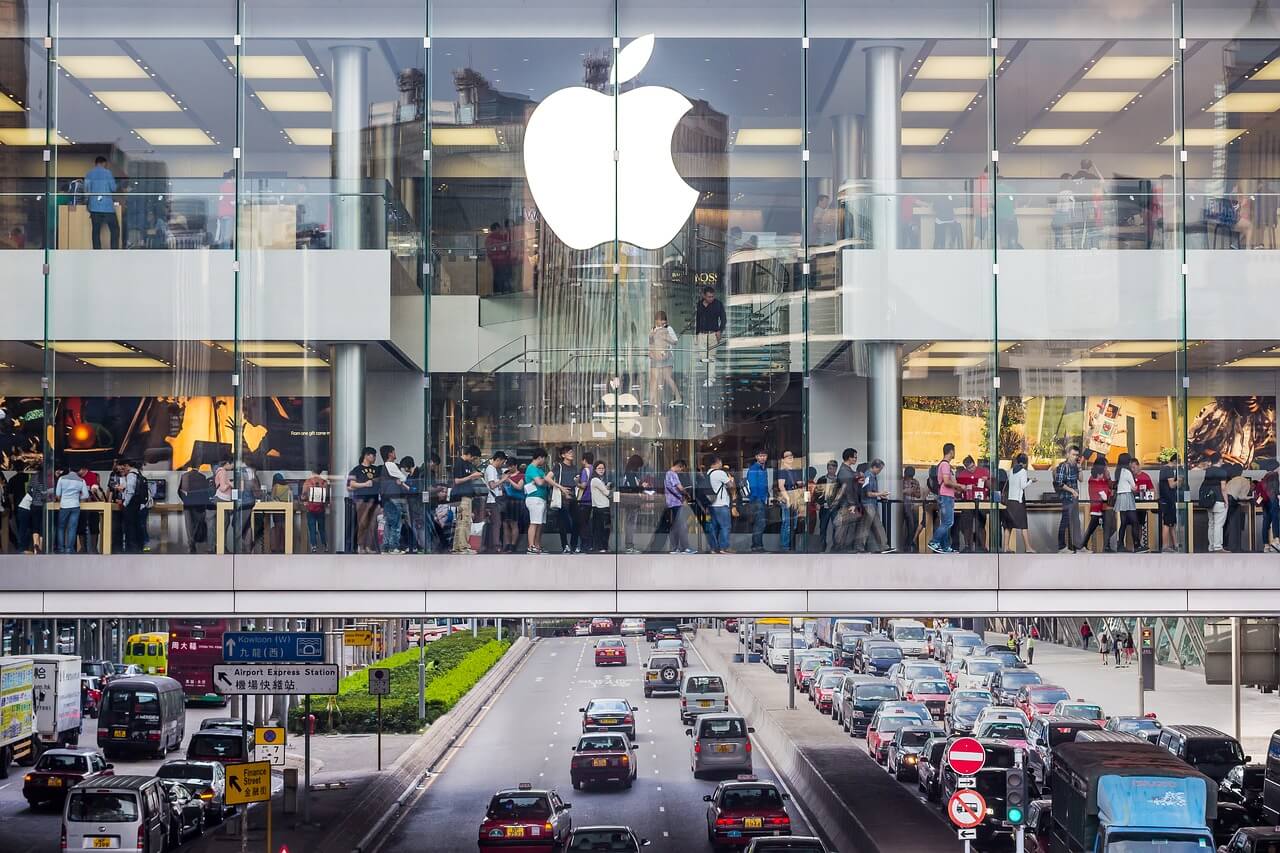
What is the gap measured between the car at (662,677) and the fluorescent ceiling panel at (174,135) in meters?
39.1

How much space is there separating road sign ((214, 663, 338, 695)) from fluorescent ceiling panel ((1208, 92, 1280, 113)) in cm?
1510

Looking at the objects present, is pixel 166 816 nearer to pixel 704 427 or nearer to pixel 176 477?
pixel 176 477

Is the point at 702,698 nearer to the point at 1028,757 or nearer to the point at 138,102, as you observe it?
the point at 1028,757

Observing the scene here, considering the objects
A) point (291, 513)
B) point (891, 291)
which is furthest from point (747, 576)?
point (291, 513)

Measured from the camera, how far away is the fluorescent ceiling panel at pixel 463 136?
63.9 ft

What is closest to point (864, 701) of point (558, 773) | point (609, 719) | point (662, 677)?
point (609, 719)

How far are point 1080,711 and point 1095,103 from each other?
22.6 metres

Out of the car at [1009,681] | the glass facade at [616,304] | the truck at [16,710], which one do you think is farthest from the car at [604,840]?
the car at [1009,681]

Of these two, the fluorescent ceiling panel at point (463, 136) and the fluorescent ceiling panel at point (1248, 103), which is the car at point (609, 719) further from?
the fluorescent ceiling panel at point (1248, 103)

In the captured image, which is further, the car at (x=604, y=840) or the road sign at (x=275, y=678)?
the car at (x=604, y=840)

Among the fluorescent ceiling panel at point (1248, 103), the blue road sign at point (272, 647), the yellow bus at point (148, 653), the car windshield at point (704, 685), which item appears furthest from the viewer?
the yellow bus at point (148, 653)

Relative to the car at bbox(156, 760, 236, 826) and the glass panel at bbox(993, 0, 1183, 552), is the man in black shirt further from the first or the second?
the car at bbox(156, 760, 236, 826)

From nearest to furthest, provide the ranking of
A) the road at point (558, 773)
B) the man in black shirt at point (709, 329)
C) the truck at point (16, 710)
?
1. the man in black shirt at point (709, 329)
2. the road at point (558, 773)
3. the truck at point (16, 710)

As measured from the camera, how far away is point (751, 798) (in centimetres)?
2808
